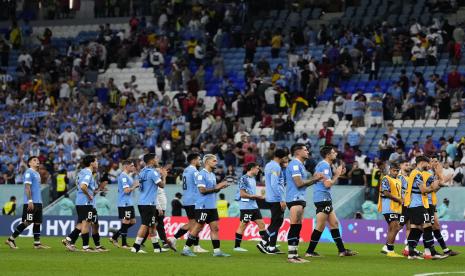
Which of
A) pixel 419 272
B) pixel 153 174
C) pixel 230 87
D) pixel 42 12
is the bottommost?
pixel 419 272

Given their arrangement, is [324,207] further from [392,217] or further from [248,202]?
[248,202]

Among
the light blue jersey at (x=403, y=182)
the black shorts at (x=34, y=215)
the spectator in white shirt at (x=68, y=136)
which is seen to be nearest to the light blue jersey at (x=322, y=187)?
the light blue jersey at (x=403, y=182)

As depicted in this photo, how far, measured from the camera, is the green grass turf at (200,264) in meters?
22.0

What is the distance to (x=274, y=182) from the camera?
94.2 feet

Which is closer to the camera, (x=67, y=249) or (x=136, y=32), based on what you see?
(x=67, y=249)

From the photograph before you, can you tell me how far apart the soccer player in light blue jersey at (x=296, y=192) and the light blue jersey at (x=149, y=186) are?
13.4ft

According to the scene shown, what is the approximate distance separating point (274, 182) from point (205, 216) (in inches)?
96.7

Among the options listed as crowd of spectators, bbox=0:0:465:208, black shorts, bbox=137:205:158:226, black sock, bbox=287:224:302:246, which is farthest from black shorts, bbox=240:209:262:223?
crowd of spectators, bbox=0:0:465:208

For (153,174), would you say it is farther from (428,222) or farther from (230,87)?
(230,87)

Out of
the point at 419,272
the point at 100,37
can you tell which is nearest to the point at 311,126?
the point at 100,37

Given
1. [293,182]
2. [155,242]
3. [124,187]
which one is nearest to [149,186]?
[155,242]

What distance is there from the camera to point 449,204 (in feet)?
128

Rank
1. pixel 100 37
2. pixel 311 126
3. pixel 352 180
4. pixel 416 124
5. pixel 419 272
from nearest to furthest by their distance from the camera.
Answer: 1. pixel 419 272
2. pixel 352 180
3. pixel 416 124
4. pixel 311 126
5. pixel 100 37

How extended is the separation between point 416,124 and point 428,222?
1977 cm
